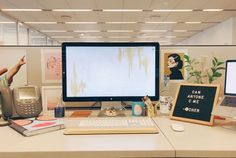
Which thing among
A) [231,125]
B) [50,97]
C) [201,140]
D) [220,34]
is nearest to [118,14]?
[220,34]

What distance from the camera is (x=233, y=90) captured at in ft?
3.44

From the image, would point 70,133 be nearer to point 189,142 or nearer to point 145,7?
point 189,142

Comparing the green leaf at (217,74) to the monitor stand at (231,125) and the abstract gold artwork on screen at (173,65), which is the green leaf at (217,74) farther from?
the monitor stand at (231,125)

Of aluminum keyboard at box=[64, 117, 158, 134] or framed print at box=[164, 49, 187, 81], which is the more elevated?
framed print at box=[164, 49, 187, 81]

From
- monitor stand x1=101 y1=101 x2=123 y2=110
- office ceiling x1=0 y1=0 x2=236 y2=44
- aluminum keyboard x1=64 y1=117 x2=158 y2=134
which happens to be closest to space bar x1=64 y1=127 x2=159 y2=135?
aluminum keyboard x1=64 y1=117 x2=158 y2=134

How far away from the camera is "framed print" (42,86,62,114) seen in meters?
1.30

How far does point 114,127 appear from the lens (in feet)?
3.06

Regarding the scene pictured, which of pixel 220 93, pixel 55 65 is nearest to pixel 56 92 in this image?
pixel 55 65

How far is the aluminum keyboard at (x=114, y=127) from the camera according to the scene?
2.88ft

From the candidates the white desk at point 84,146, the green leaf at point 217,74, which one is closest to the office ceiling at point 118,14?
the green leaf at point 217,74

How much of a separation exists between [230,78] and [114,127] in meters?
0.61

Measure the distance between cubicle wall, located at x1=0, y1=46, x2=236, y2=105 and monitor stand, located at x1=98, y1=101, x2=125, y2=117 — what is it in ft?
1.05

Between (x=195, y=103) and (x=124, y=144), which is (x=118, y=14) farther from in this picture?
(x=124, y=144)

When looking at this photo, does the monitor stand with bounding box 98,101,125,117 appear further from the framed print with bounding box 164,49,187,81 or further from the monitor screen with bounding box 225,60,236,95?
the monitor screen with bounding box 225,60,236,95
